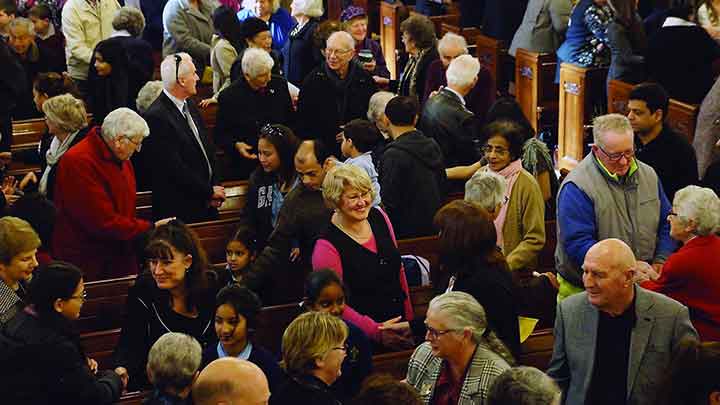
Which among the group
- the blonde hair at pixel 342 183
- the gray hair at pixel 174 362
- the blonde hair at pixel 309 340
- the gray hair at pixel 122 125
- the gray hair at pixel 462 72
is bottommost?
the gray hair at pixel 174 362

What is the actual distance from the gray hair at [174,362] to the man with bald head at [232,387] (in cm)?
60

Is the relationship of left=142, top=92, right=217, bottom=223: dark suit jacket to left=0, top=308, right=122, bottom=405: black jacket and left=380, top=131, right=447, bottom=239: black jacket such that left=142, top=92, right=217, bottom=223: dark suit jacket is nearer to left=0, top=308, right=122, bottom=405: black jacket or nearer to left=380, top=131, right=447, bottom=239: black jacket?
left=380, top=131, right=447, bottom=239: black jacket

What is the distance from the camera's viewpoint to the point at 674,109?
8711 mm

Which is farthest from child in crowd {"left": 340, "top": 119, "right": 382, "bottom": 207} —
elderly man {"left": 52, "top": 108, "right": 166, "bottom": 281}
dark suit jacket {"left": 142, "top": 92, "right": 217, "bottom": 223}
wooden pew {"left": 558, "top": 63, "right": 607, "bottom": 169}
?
wooden pew {"left": 558, "top": 63, "right": 607, "bottom": 169}

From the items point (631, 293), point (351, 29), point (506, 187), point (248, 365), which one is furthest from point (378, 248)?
point (351, 29)

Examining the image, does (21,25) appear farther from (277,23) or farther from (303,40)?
(277,23)

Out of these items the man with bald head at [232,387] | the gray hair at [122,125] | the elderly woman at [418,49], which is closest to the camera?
the man with bald head at [232,387]

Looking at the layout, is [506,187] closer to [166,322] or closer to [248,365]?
[166,322]

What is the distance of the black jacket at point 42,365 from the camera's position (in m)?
4.42

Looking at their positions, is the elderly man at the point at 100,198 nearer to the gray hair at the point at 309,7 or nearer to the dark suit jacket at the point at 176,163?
the dark suit jacket at the point at 176,163

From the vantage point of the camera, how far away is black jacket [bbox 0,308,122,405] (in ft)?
14.5

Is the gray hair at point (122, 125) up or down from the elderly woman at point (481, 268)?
up

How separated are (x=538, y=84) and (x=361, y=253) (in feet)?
18.4

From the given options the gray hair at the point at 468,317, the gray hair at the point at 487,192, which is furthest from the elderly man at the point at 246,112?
the gray hair at the point at 468,317
